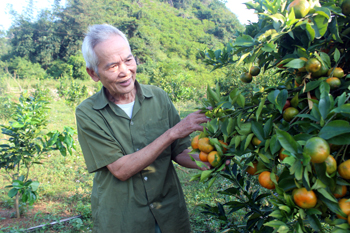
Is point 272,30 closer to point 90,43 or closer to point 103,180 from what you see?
point 90,43

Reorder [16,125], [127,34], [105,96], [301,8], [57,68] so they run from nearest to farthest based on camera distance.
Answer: [301,8] < [105,96] < [16,125] < [57,68] < [127,34]

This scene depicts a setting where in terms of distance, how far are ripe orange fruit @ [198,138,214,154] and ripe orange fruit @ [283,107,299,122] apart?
0.27m

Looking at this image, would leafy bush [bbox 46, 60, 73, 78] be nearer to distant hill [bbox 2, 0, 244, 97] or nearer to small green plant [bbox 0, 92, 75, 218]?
distant hill [bbox 2, 0, 244, 97]

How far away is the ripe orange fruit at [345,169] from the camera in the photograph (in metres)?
0.61

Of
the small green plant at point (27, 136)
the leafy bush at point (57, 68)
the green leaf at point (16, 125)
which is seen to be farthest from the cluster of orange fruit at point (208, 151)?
the leafy bush at point (57, 68)

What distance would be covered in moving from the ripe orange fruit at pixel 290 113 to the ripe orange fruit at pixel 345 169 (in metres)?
0.20

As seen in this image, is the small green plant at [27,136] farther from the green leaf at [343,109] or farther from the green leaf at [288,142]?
the green leaf at [343,109]

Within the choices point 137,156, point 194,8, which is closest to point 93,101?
point 137,156

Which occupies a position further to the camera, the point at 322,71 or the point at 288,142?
the point at 322,71

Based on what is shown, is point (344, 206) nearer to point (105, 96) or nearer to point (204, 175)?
point (204, 175)

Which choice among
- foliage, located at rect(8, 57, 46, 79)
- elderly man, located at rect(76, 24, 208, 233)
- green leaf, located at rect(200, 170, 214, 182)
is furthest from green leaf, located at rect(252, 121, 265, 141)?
foliage, located at rect(8, 57, 46, 79)

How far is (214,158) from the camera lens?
85 cm

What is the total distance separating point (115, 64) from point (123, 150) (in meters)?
0.56

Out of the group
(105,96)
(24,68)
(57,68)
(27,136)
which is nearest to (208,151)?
(105,96)
